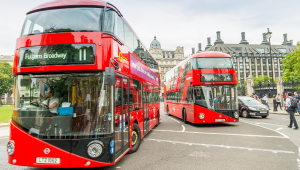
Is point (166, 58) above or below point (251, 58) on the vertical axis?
above

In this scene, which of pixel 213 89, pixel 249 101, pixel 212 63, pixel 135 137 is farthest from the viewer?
pixel 249 101

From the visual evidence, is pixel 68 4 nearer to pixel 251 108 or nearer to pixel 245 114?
pixel 251 108

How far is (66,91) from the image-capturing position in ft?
14.0

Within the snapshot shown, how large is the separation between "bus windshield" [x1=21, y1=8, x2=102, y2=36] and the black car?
48.7ft

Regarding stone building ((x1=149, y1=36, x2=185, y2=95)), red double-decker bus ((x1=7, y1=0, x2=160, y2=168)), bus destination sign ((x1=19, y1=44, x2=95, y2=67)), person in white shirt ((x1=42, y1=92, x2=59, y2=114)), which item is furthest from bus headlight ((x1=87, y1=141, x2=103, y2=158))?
stone building ((x1=149, y1=36, x2=185, y2=95))

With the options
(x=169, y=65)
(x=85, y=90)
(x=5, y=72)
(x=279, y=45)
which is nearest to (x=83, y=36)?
(x=85, y=90)

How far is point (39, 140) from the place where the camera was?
4.09 meters

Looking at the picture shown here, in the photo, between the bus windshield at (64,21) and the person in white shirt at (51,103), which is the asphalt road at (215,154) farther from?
the bus windshield at (64,21)

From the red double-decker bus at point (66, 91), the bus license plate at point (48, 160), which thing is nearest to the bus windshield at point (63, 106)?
the red double-decker bus at point (66, 91)

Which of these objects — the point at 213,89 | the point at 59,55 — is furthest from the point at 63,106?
the point at 213,89

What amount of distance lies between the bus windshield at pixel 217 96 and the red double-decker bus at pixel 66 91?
7276 millimetres

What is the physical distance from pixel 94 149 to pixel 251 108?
15.0m

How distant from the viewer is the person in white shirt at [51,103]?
4.28 m

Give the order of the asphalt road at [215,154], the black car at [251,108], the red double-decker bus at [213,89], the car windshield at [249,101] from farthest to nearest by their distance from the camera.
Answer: the car windshield at [249,101] < the black car at [251,108] < the red double-decker bus at [213,89] < the asphalt road at [215,154]
